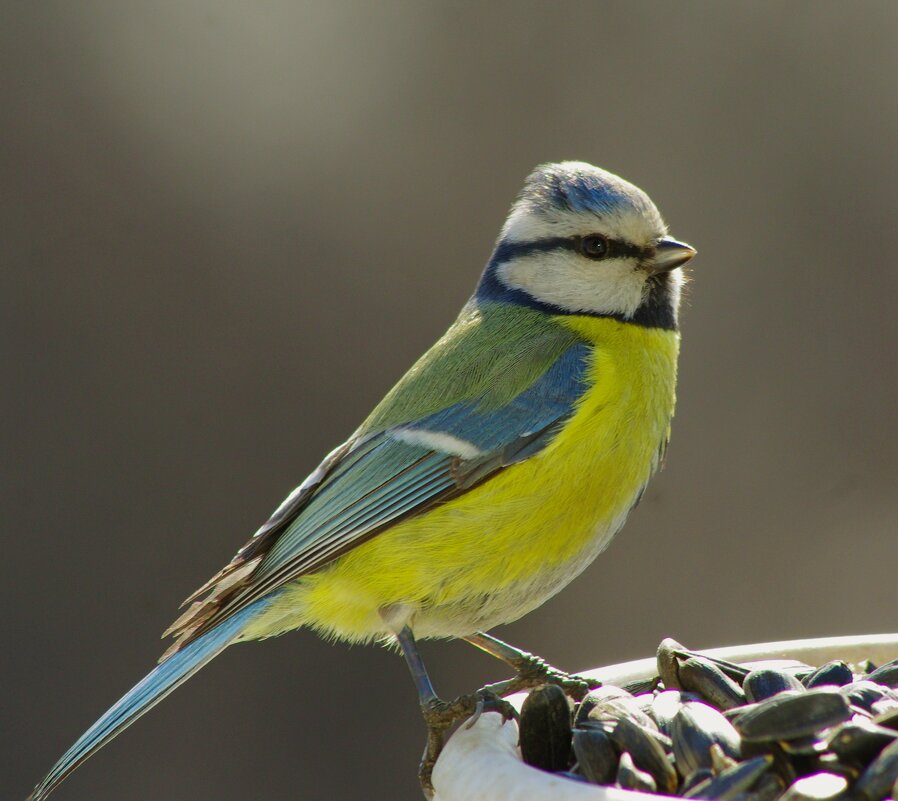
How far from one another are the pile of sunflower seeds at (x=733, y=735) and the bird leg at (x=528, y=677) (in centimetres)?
11

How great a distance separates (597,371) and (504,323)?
28cm

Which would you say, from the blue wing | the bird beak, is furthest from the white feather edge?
the bird beak

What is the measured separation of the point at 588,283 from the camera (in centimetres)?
263

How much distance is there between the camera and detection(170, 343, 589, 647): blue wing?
233 cm

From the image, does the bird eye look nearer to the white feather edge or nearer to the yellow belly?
the yellow belly

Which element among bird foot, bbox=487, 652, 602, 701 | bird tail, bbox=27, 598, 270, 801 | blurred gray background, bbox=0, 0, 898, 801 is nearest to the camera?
bird foot, bbox=487, 652, 602, 701

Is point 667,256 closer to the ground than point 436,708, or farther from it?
farther from it

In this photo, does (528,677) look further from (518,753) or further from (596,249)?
(596,249)

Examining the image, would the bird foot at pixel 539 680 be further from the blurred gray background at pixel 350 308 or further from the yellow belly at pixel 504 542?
the blurred gray background at pixel 350 308

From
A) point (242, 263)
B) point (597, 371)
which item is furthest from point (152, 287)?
point (597, 371)

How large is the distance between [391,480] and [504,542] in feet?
0.92

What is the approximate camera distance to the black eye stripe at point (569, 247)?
2.60m

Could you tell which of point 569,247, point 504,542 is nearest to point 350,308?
point 569,247

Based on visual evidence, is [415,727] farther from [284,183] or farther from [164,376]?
[284,183]
